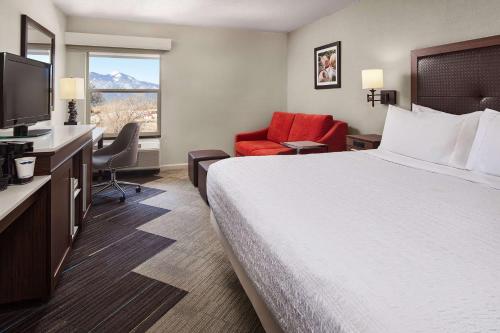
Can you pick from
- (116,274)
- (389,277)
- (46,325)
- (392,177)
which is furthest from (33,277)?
(392,177)

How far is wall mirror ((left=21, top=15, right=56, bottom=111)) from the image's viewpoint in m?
3.27

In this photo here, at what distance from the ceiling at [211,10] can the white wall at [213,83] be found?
284 mm

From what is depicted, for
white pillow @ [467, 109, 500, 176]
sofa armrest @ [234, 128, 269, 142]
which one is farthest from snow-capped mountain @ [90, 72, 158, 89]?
white pillow @ [467, 109, 500, 176]

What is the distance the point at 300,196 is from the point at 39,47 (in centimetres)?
355

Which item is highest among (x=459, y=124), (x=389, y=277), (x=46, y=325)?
(x=459, y=124)

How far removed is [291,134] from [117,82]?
9.24ft

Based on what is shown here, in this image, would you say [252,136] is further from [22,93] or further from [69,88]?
[22,93]

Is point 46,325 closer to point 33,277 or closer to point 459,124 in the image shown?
point 33,277

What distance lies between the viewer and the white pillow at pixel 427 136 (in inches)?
92.4

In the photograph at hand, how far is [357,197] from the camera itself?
155 cm

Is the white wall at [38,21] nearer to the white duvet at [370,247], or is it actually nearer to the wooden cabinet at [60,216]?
the wooden cabinet at [60,216]

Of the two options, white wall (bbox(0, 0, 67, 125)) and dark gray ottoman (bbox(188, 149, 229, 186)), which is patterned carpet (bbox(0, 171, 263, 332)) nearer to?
dark gray ottoman (bbox(188, 149, 229, 186))

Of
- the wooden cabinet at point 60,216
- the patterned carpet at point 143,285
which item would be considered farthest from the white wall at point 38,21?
the patterned carpet at point 143,285

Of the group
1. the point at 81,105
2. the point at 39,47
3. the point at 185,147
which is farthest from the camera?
the point at 185,147
